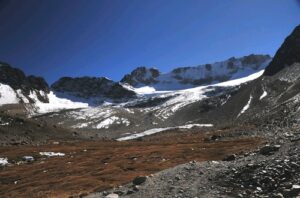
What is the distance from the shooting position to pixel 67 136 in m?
197

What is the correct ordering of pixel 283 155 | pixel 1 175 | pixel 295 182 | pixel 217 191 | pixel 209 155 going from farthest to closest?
pixel 1 175, pixel 209 155, pixel 283 155, pixel 217 191, pixel 295 182

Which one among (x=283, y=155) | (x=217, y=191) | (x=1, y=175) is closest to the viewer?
(x=217, y=191)

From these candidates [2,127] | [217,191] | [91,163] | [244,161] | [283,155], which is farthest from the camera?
[2,127]

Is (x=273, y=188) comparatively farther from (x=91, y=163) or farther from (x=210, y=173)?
(x=91, y=163)

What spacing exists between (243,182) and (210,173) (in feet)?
10.8

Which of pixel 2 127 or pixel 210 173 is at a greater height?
pixel 2 127

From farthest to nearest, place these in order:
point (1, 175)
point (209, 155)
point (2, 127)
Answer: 1. point (2, 127)
2. point (1, 175)
3. point (209, 155)

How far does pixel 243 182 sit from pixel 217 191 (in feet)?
6.42

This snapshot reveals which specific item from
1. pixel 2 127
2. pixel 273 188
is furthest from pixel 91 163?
pixel 2 127

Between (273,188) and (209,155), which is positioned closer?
(273,188)

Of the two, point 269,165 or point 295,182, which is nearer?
point 295,182

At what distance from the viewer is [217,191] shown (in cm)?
2831

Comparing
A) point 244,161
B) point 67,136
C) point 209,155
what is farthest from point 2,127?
point 244,161

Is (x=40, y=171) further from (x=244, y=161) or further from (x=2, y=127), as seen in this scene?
(x=2, y=127)
